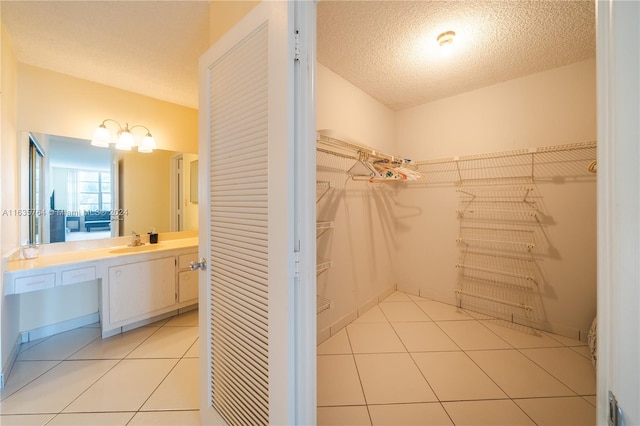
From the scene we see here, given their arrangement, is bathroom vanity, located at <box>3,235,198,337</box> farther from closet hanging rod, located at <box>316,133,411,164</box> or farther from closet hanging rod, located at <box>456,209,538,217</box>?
closet hanging rod, located at <box>456,209,538,217</box>

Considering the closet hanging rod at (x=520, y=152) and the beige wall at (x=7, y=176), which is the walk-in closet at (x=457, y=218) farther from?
the beige wall at (x=7, y=176)

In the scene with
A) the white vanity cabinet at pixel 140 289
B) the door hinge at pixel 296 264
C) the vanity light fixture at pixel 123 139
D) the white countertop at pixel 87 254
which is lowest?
the white vanity cabinet at pixel 140 289

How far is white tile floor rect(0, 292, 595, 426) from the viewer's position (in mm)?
1421

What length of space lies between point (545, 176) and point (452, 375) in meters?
2.05

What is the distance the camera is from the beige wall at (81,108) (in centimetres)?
214

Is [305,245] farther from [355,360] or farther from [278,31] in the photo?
[355,360]

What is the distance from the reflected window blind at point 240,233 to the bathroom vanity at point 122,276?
5.38 ft

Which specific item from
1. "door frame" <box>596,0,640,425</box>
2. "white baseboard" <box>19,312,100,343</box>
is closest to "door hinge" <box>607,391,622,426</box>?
"door frame" <box>596,0,640,425</box>

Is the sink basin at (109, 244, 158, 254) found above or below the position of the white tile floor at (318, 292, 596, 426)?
above

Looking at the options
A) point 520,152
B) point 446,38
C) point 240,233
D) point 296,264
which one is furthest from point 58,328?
point 520,152

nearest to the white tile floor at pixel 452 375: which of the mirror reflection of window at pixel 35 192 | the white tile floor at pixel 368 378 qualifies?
the white tile floor at pixel 368 378

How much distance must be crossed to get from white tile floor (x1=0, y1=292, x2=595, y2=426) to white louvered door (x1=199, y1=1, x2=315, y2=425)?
641mm

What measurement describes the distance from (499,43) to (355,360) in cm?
284

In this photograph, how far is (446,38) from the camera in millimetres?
1792
